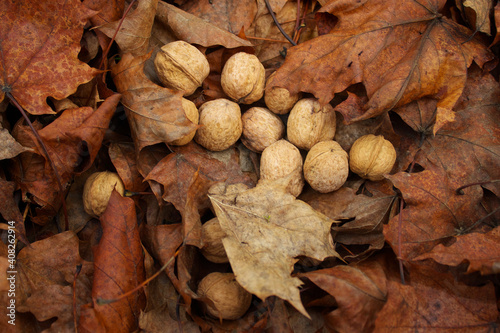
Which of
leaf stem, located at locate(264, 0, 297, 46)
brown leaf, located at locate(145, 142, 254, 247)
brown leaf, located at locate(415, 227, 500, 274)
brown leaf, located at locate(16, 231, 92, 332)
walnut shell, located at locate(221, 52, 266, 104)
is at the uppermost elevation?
leaf stem, located at locate(264, 0, 297, 46)

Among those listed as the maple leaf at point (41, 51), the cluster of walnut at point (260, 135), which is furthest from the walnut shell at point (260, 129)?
the maple leaf at point (41, 51)

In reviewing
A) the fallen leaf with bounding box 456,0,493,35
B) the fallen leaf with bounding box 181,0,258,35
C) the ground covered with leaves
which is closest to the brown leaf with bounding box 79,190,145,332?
the ground covered with leaves

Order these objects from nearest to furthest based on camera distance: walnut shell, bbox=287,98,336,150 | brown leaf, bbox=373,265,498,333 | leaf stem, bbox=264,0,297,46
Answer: brown leaf, bbox=373,265,498,333, walnut shell, bbox=287,98,336,150, leaf stem, bbox=264,0,297,46

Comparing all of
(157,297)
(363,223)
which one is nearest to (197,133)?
(157,297)

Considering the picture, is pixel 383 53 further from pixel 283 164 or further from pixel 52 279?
pixel 52 279

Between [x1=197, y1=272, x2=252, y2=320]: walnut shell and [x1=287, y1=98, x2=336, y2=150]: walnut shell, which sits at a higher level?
[x1=287, y1=98, x2=336, y2=150]: walnut shell

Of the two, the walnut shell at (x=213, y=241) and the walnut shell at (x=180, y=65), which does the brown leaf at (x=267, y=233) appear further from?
the walnut shell at (x=180, y=65)

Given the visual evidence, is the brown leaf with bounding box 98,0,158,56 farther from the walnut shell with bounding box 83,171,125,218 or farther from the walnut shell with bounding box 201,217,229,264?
the walnut shell with bounding box 201,217,229,264
